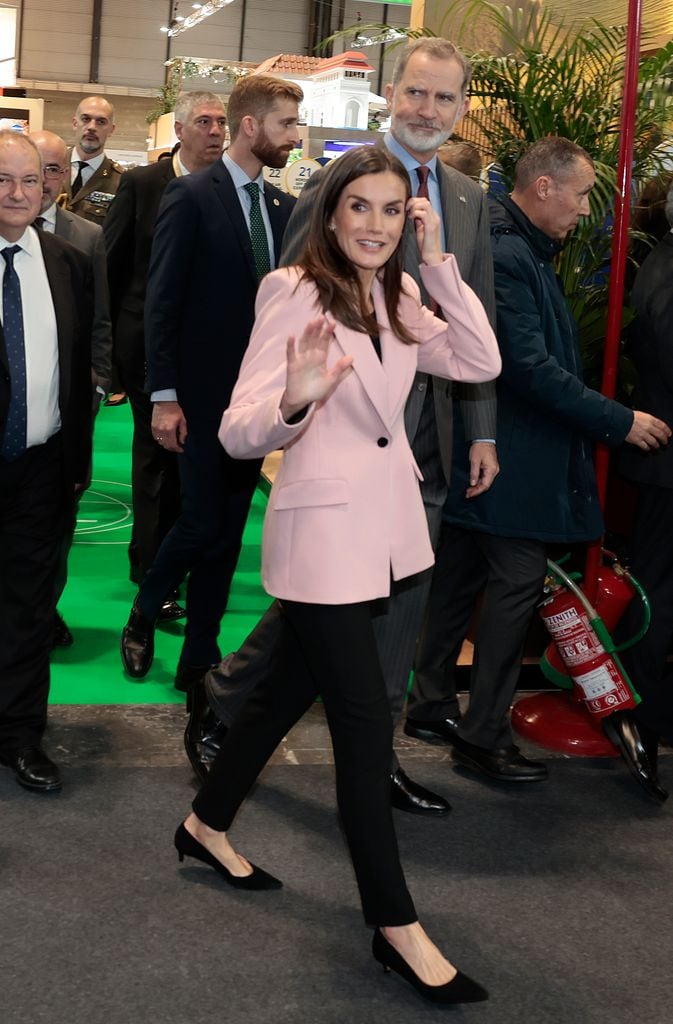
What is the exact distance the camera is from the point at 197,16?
87.9 feet

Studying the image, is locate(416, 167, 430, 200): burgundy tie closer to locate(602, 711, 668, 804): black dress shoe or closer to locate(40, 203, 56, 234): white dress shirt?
locate(602, 711, 668, 804): black dress shoe

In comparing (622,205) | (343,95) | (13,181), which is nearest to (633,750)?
(622,205)

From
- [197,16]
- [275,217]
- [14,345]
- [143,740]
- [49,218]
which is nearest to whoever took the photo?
[14,345]

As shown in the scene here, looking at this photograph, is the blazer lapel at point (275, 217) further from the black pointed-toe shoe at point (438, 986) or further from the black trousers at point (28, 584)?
the black pointed-toe shoe at point (438, 986)

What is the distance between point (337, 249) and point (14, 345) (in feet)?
3.79

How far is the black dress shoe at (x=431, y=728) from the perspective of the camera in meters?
3.73

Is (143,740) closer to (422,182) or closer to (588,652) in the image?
(588,652)

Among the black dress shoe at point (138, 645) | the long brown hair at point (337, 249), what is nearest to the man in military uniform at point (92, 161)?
the black dress shoe at point (138, 645)

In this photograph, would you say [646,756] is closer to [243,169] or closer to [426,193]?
[426,193]

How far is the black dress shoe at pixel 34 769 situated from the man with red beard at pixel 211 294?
2.56 ft

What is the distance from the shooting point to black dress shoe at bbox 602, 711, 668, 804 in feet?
11.3

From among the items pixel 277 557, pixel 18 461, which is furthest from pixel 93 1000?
pixel 18 461

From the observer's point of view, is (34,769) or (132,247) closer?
(34,769)

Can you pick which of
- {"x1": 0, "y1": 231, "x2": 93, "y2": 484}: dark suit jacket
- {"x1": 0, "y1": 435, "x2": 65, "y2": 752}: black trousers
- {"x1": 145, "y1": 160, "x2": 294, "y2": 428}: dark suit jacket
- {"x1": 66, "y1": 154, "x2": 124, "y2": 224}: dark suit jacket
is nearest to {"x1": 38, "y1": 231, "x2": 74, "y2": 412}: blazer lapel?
{"x1": 0, "y1": 231, "x2": 93, "y2": 484}: dark suit jacket
